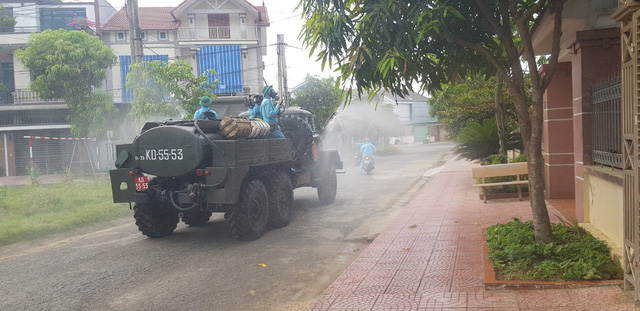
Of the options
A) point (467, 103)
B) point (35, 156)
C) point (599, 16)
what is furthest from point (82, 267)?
point (35, 156)

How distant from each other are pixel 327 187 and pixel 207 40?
25088mm

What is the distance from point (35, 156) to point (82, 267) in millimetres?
27515

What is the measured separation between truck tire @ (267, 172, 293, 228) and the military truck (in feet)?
0.06

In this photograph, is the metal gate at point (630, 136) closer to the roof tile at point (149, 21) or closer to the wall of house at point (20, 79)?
the roof tile at point (149, 21)

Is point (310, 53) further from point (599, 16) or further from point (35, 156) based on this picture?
point (35, 156)

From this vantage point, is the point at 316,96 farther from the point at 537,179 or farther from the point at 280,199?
the point at 537,179

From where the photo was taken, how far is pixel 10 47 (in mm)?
33062

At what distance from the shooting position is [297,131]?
12414 mm

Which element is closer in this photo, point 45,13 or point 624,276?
point 624,276

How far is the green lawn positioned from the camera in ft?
33.9

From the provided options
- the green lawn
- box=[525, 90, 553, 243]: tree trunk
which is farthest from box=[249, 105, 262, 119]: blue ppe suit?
box=[525, 90, 553, 243]: tree trunk

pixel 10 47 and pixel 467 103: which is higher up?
pixel 10 47

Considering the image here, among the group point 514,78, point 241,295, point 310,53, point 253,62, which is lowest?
point 241,295

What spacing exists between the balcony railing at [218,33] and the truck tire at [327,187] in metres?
24.9
